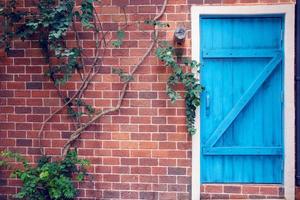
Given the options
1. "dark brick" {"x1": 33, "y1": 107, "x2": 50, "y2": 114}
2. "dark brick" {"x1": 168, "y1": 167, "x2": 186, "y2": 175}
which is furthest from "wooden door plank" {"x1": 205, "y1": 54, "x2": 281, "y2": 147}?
"dark brick" {"x1": 33, "y1": 107, "x2": 50, "y2": 114}

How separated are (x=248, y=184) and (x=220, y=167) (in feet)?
1.22

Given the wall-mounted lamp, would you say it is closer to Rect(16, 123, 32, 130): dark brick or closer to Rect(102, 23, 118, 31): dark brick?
Rect(102, 23, 118, 31): dark brick

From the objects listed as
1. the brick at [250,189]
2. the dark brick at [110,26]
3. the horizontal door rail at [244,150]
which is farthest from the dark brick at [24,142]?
the brick at [250,189]

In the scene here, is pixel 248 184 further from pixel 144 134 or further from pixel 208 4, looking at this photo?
pixel 208 4

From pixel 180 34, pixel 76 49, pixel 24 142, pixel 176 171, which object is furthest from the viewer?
pixel 24 142

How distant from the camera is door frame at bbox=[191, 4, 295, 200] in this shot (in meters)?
4.39

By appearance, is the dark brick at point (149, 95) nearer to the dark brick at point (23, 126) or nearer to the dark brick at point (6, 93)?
the dark brick at point (23, 126)

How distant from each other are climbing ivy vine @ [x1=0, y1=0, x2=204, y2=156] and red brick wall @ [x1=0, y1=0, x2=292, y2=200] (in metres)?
0.08

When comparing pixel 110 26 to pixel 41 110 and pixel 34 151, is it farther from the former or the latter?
pixel 34 151

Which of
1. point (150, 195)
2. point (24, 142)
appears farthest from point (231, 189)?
point (24, 142)

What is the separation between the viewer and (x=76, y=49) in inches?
175

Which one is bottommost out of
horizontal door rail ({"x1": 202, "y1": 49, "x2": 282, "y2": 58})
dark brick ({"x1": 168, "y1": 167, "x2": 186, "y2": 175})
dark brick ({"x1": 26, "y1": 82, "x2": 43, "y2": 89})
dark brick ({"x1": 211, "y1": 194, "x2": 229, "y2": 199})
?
dark brick ({"x1": 211, "y1": 194, "x2": 229, "y2": 199})

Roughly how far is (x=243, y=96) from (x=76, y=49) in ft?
6.48

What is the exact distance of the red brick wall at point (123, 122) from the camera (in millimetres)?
4527
